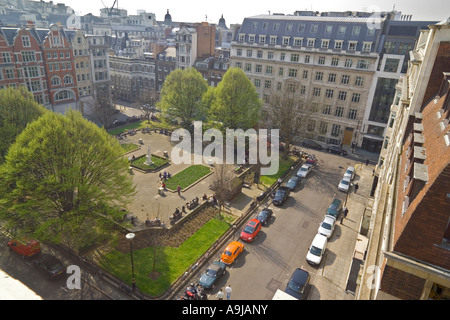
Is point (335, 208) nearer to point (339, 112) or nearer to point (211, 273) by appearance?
point (211, 273)

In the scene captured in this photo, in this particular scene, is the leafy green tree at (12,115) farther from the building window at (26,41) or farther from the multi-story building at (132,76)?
the multi-story building at (132,76)

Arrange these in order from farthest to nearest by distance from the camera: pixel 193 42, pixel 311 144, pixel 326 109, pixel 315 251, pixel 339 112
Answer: pixel 193 42
pixel 326 109
pixel 311 144
pixel 339 112
pixel 315 251

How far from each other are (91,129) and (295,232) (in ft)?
84.0

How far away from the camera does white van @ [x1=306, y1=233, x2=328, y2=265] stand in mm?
30570

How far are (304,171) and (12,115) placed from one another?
42.2 m

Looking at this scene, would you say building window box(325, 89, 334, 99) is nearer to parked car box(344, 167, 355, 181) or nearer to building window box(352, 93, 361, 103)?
building window box(352, 93, 361, 103)

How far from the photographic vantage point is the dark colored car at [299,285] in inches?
1029

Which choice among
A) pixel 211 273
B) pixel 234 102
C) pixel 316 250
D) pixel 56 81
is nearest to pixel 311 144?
pixel 234 102

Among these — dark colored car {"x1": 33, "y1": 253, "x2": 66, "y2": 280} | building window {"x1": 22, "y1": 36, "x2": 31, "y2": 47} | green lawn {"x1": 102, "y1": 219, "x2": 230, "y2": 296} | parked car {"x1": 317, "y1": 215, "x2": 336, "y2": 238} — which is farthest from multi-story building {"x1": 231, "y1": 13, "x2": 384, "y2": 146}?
dark colored car {"x1": 33, "y1": 253, "x2": 66, "y2": 280}

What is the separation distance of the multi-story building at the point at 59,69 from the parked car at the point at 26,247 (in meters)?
42.3

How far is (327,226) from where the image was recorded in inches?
1396

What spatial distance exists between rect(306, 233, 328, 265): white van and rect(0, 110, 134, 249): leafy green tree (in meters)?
20.3

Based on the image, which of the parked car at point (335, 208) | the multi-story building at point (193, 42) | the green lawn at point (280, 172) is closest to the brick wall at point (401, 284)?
the parked car at point (335, 208)
